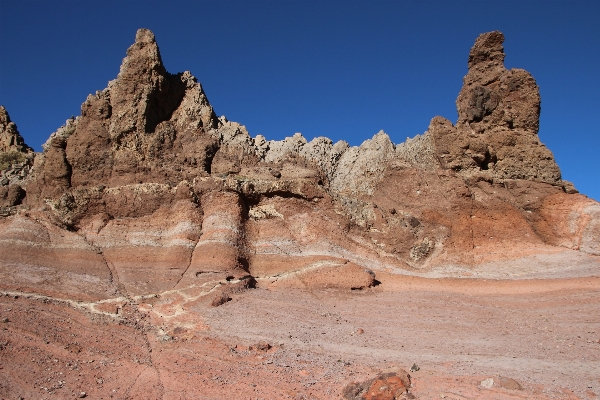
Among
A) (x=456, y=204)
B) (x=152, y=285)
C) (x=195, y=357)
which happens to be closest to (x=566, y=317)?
(x=456, y=204)

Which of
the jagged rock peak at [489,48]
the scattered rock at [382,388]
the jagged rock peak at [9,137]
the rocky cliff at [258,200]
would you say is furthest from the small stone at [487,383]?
the jagged rock peak at [9,137]

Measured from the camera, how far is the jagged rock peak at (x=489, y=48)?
80.5ft

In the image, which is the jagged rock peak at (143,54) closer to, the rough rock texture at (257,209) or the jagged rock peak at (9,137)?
the rough rock texture at (257,209)

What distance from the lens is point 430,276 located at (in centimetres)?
1948

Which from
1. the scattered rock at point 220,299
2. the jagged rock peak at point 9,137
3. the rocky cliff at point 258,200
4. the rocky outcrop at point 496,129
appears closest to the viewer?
the scattered rock at point 220,299

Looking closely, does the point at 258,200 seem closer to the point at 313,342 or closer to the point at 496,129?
the point at 313,342

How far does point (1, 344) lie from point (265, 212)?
472 inches

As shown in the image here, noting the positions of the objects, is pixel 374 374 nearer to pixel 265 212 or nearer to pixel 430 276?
pixel 430 276

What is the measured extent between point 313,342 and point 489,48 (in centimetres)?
1936

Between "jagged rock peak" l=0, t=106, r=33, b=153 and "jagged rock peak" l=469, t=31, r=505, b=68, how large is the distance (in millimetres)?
27838

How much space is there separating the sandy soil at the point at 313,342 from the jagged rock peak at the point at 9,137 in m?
16.5

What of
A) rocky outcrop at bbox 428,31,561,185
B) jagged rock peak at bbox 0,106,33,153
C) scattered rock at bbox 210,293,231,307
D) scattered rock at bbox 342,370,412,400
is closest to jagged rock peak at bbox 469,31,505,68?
rocky outcrop at bbox 428,31,561,185

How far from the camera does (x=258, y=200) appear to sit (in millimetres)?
22047

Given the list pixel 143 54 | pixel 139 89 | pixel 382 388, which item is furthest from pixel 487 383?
pixel 143 54
